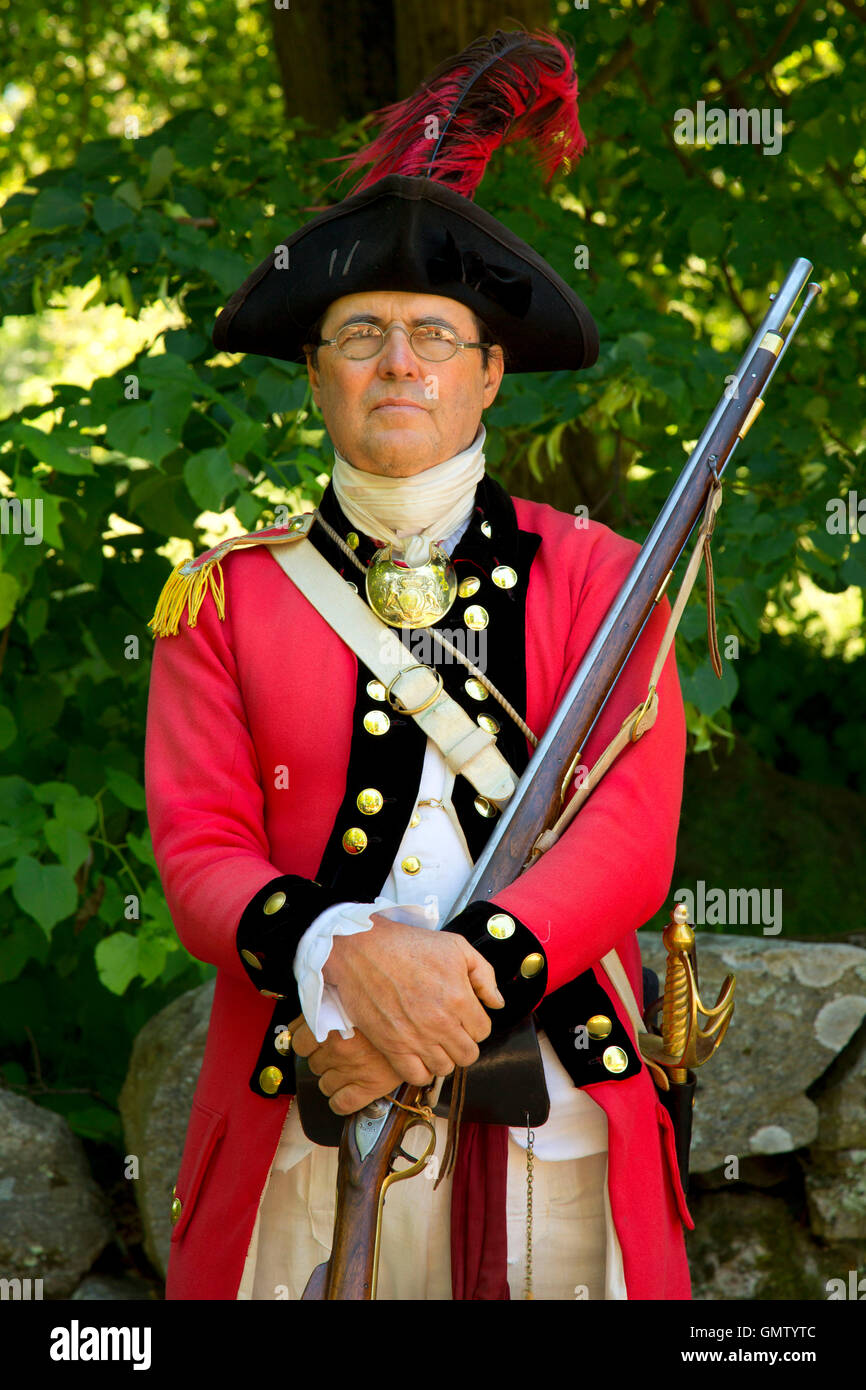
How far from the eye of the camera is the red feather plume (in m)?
2.56

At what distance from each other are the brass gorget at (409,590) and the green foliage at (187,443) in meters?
1.03

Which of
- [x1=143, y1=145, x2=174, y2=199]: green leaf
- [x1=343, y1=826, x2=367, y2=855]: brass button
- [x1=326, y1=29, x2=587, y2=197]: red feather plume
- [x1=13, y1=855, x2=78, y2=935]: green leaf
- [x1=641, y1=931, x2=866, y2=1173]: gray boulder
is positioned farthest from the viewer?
[x1=143, y1=145, x2=174, y2=199]: green leaf

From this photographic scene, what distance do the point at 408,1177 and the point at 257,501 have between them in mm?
1863

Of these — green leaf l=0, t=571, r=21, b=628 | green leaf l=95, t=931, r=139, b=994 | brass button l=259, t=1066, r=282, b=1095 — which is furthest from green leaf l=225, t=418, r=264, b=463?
brass button l=259, t=1066, r=282, b=1095

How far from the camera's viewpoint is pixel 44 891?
328 cm

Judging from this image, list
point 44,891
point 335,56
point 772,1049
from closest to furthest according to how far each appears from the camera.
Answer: point 44,891 → point 772,1049 → point 335,56

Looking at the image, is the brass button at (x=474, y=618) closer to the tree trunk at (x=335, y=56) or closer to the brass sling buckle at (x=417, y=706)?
the brass sling buckle at (x=417, y=706)

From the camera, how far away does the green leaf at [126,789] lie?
12.3ft

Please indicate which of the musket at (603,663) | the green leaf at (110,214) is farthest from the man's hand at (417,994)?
the green leaf at (110,214)

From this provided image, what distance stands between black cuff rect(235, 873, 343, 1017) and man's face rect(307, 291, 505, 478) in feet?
2.28

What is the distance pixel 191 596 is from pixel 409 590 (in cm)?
36

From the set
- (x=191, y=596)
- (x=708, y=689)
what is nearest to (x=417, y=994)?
(x=191, y=596)

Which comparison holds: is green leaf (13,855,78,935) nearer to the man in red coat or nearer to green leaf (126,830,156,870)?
green leaf (126,830,156,870)

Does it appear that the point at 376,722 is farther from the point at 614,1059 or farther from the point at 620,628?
the point at 614,1059
